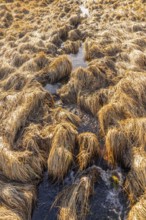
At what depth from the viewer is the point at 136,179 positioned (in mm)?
7215

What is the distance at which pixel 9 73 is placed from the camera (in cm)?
1407

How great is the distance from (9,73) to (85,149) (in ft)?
25.4

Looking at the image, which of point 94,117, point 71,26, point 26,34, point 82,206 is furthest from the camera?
point 71,26

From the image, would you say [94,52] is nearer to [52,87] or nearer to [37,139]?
[52,87]

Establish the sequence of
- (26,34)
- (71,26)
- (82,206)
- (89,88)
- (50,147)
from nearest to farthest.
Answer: (82,206)
(50,147)
(89,88)
(26,34)
(71,26)

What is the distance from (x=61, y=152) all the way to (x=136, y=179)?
234 centimetres

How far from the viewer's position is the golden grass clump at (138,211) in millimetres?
6172

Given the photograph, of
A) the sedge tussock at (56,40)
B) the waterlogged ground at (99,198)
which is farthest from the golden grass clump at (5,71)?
the waterlogged ground at (99,198)

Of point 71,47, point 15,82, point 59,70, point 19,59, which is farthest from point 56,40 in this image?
point 15,82

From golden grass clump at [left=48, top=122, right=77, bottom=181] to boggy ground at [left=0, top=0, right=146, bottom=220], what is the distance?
1.2 inches

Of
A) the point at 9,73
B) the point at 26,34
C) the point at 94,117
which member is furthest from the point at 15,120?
the point at 26,34

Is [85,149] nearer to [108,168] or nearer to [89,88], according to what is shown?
[108,168]

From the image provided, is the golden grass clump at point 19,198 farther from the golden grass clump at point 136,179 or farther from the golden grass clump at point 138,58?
the golden grass clump at point 138,58

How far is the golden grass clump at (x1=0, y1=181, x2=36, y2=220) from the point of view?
Answer: 6832 millimetres
